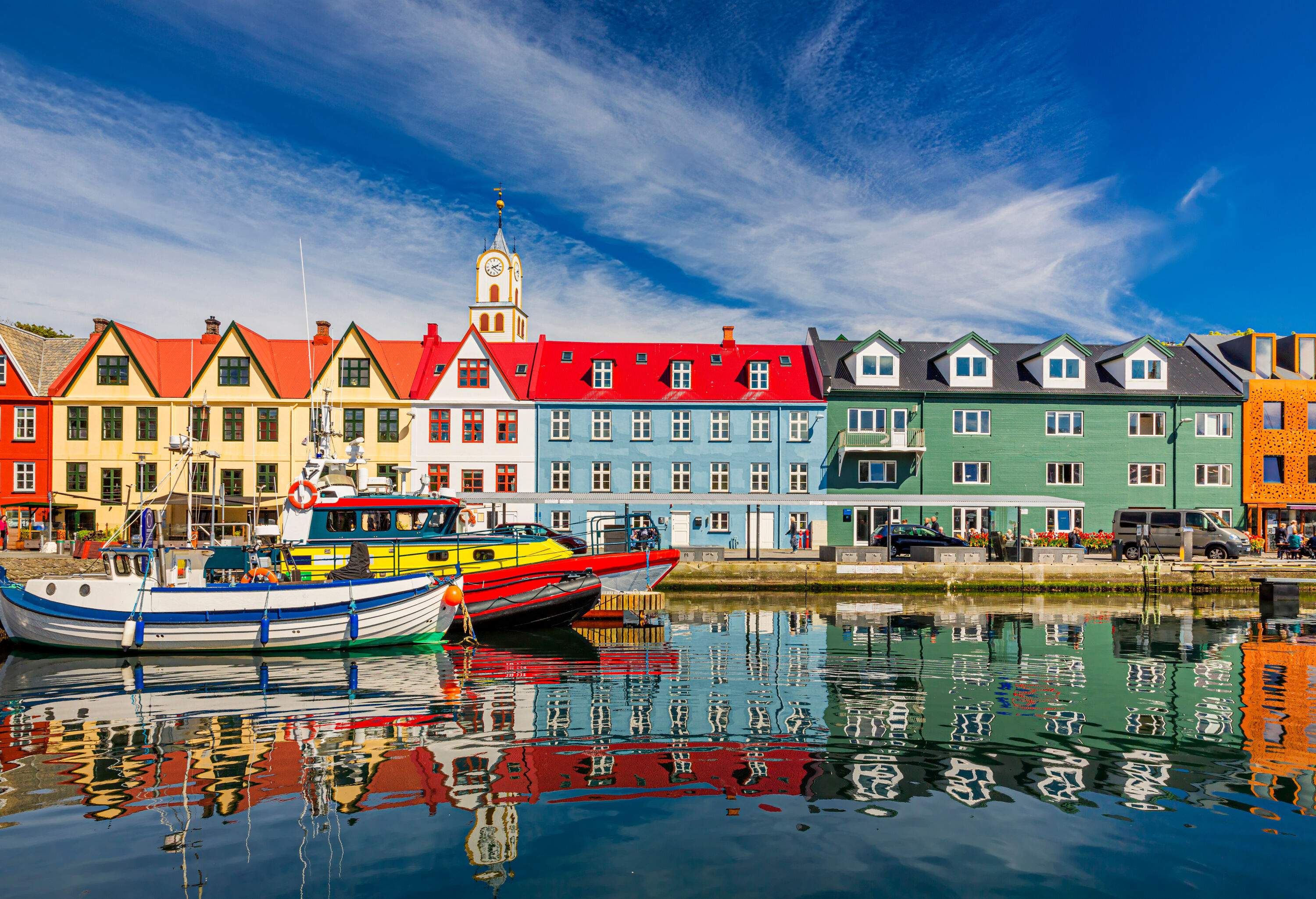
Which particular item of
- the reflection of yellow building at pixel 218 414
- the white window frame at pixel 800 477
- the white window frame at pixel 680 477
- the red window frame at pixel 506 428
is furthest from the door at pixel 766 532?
the reflection of yellow building at pixel 218 414

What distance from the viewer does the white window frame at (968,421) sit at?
148 feet

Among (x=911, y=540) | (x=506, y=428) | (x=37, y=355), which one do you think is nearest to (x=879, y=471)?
(x=911, y=540)

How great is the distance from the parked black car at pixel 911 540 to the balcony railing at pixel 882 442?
22.5ft

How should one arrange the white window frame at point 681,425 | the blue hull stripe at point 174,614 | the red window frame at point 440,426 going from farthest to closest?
the white window frame at point 681,425, the red window frame at point 440,426, the blue hull stripe at point 174,614

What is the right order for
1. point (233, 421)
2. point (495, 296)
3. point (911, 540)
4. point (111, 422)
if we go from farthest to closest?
point (495, 296) → point (233, 421) → point (111, 422) → point (911, 540)

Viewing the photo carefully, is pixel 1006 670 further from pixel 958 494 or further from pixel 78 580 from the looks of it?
pixel 958 494

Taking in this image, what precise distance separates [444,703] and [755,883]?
8297mm

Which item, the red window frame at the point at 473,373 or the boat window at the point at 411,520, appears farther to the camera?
the red window frame at the point at 473,373


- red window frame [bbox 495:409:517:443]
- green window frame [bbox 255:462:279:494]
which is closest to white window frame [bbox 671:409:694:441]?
red window frame [bbox 495:409:517:443]

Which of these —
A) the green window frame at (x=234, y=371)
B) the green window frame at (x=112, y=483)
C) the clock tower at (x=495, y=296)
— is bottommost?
the green window frame at (x=112, y=483)

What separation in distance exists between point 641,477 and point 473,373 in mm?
10701

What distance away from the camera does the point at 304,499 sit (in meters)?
22.7

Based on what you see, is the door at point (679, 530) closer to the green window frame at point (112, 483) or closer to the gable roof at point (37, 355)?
the green window frame at point (112, 483)

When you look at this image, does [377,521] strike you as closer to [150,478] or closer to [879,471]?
[150,478]
